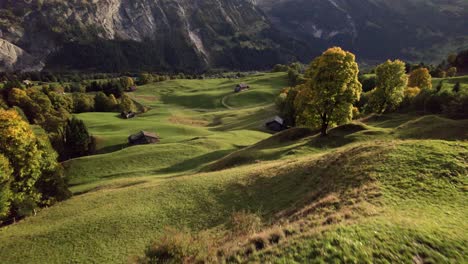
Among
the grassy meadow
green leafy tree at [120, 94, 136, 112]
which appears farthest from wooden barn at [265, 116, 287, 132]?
green leafy tree at [120, 94, 136, 112]

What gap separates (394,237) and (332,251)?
326 cm

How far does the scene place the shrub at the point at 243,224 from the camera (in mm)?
21252

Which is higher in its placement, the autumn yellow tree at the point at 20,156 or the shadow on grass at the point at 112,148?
the autumn yellow tree at the point at 20,156

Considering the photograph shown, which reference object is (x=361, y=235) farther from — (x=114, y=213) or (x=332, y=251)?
(x=114, y=213)

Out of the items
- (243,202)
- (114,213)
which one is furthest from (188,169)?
(243,202)

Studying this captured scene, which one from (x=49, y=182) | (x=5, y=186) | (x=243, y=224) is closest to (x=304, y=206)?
(x=243, y=224)

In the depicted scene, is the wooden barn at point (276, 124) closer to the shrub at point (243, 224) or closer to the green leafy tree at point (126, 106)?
the shrub at point (243, 224)

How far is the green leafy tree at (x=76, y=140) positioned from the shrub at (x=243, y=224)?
66.6 meters

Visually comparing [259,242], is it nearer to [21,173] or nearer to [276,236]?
[276,236]

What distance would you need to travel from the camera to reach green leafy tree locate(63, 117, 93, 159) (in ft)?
253

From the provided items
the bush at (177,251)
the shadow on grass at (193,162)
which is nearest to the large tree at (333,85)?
the shadow on grass at (193,162)

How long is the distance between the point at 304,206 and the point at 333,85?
29.0m

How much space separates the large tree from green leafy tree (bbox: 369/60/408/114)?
23.7m

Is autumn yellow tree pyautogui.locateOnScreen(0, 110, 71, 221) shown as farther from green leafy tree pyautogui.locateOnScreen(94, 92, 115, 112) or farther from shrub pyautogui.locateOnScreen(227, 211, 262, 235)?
green leafy tree pyautogui.locateOnScreen(94, 92, 115, 112)
